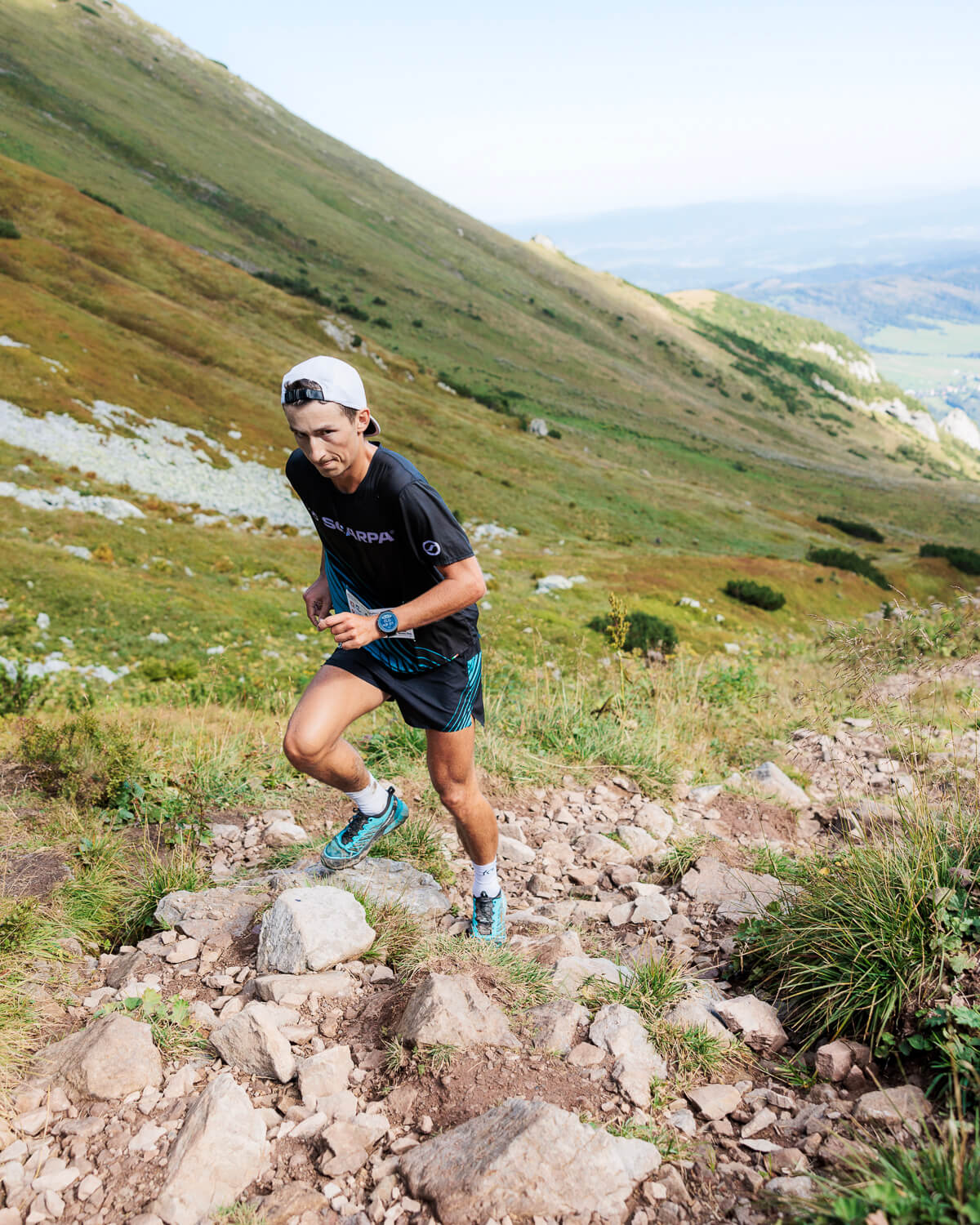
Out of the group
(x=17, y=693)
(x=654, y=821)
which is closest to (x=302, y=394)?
(x=654, y=821)

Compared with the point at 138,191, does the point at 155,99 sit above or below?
above

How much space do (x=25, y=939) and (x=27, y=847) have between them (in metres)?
1.31

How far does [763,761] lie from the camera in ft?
25.7

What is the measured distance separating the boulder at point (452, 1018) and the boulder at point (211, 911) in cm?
131

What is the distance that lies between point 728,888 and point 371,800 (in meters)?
2.40

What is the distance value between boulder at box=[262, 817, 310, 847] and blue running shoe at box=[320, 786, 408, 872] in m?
0.61

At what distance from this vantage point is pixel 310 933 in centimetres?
369

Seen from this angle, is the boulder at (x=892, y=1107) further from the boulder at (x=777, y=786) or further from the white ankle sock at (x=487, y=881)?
the boulder at (x=777, y=786)

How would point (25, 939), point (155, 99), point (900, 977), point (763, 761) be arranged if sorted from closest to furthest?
point (900, 977) < point (25, 939) < point (763, 761) < point (155, 99)

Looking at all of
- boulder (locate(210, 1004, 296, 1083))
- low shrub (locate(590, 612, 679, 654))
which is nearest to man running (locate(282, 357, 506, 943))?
boulder (locate(210, 1004, 296, 1083))

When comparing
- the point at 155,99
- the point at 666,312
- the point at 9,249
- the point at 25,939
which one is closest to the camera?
the point at 25,939

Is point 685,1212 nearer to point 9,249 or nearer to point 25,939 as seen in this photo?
point 25,939

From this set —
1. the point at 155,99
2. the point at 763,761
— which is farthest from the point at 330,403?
the point at 155,99

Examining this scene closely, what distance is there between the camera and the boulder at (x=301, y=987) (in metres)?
3.52
